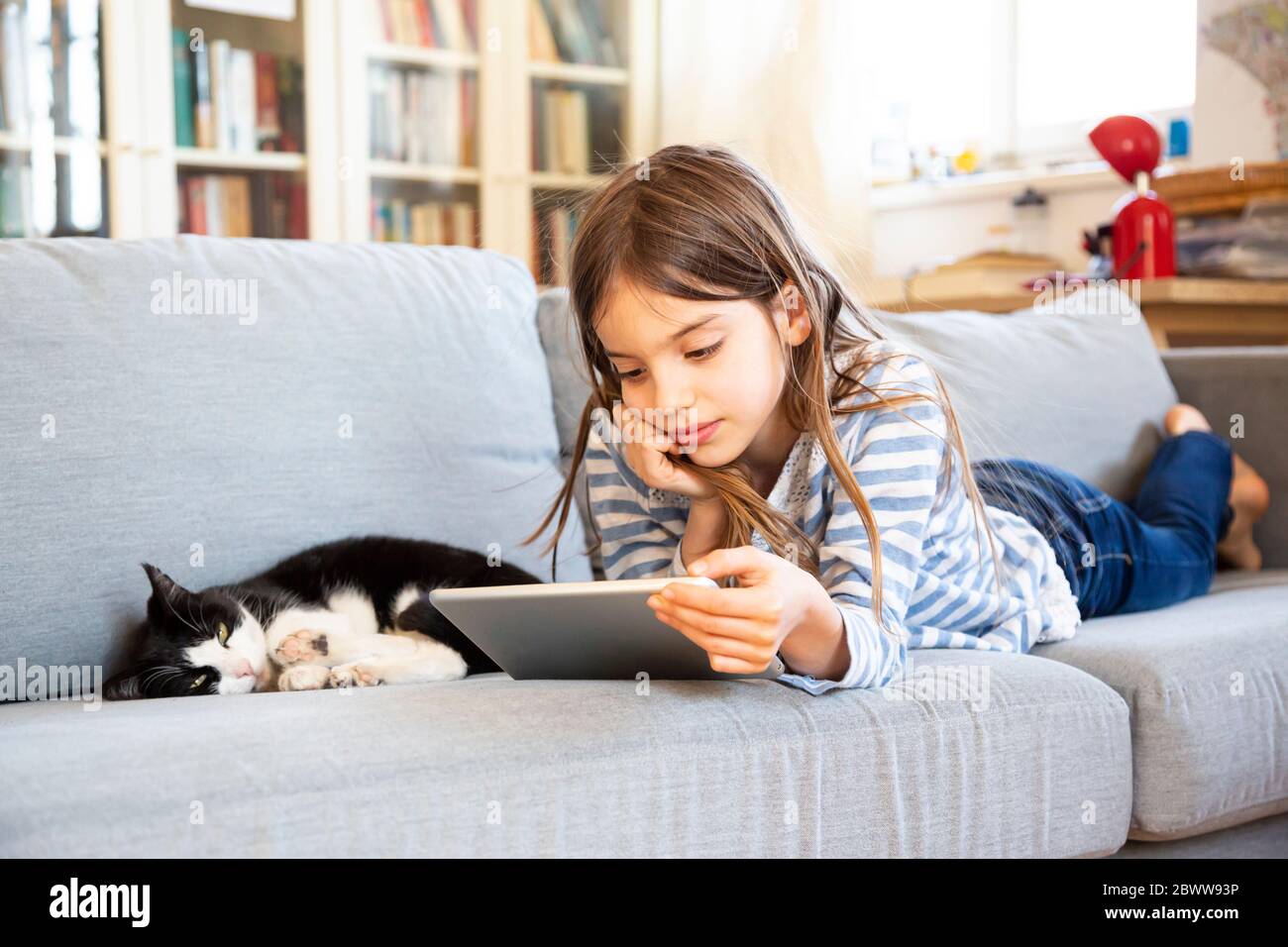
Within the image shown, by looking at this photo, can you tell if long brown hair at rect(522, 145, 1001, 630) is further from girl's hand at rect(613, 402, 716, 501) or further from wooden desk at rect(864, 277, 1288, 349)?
wooden desk at rect(864, 277, 1288, 349)

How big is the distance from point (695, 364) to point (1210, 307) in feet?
6.54

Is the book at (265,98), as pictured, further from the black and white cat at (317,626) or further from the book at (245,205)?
the black and white cat at (317,626)

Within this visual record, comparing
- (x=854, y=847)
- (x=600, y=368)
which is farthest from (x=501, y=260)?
(x=854, y=847)

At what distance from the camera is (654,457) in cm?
121

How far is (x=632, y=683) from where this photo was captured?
3.66ft

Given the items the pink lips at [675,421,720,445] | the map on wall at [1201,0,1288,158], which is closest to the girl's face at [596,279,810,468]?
the pink lips at [675,421,720,445]

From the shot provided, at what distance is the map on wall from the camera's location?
310 cm

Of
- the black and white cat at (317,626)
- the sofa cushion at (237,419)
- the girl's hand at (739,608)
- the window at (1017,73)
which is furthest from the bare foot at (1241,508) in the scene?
the window at (1017,73)

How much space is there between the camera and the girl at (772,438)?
1.17m

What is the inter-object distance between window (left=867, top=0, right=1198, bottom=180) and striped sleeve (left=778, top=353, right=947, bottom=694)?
2580mm

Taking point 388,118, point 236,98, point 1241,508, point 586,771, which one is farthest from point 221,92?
point 586,771

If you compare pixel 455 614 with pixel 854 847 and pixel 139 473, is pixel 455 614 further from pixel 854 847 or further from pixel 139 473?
pixel 139 473
